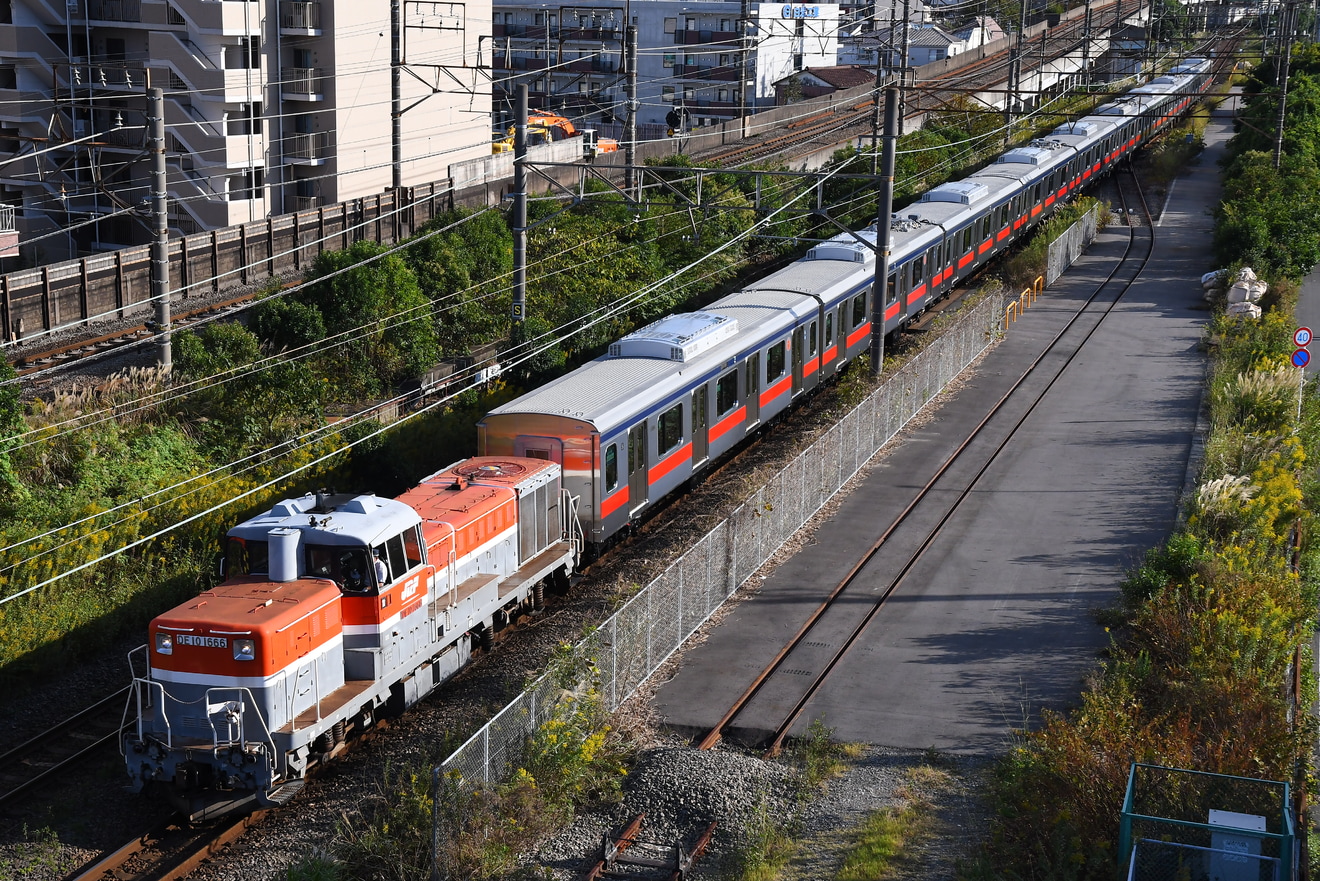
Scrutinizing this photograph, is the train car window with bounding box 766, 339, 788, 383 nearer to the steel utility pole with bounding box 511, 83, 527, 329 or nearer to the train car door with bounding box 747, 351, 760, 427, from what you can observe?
the train car door with bounding box 747, 351, 760, 427

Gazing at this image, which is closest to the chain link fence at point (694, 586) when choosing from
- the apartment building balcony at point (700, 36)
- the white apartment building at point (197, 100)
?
the white apartment building at point (197, 100)

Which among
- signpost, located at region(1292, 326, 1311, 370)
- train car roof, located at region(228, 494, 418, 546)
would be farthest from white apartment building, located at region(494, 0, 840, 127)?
train car roof, located at region(228, 494, 418, 546)

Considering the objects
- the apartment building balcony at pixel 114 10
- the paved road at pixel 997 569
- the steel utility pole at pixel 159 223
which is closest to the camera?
the paved road at pixel 997 569

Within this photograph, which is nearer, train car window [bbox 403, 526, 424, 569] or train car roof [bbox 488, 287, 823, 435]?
train car window [bbox 403, 526, 424, 569]

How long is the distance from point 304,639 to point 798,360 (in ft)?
54.5

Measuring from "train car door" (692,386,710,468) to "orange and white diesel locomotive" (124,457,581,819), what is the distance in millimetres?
6509

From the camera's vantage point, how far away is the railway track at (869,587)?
54.5 feet

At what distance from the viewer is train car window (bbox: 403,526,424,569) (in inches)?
620

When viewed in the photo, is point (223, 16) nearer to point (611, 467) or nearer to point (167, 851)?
point (611, 467)

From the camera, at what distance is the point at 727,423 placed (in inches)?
1005

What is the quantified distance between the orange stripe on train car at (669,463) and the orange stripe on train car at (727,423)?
3.61ft

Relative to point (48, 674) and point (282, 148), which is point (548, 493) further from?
point (282, 148)

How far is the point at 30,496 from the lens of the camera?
73.1ft

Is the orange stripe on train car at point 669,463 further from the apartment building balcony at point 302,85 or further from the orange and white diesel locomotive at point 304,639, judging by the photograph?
the apartment building balcony at point 302,85
